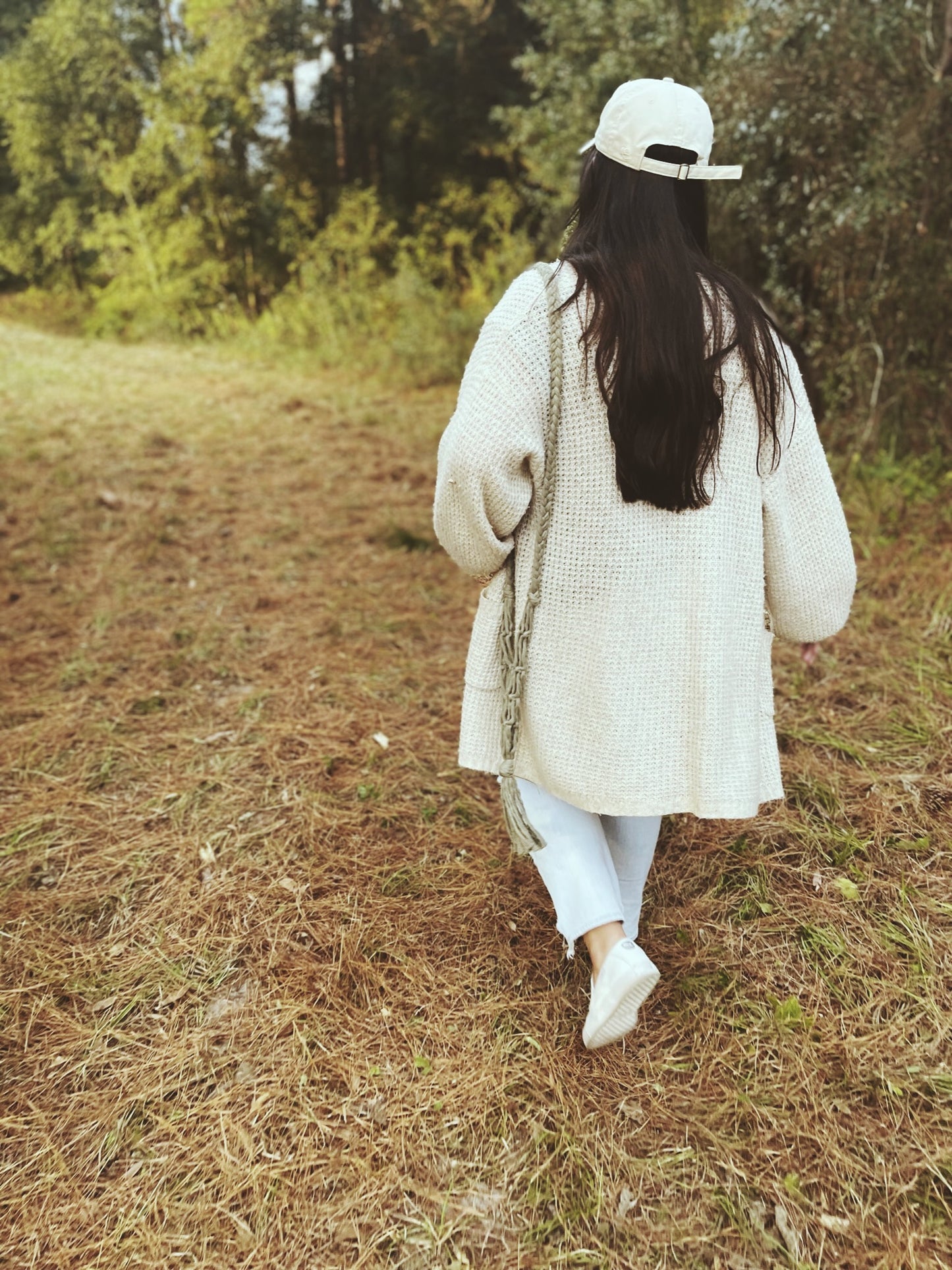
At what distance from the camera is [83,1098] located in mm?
1544

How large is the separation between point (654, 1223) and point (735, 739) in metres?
0.77

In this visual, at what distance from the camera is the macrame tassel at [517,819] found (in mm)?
1584

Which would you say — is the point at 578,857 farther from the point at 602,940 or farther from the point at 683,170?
the point at 683,170

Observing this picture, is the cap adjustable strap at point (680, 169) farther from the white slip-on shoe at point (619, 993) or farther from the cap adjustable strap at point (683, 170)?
the white slip-on shoe at point (619, 993)

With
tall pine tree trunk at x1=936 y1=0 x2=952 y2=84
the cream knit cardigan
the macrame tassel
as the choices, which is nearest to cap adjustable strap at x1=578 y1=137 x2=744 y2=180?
the cream knit cardigan

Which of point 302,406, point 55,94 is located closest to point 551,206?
point 302,406

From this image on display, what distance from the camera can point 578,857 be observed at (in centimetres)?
162

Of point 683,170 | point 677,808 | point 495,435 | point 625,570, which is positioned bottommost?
point 677,808

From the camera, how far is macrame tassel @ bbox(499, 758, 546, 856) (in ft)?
5.20

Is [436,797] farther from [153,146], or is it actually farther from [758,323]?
[153,146]

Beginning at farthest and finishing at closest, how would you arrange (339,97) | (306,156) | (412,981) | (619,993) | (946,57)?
(306,156) < (339,97) < (946,57) < (412,981) < (619,993)

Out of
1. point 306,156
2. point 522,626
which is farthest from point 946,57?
point 306,156

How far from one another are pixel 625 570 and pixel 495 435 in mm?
318

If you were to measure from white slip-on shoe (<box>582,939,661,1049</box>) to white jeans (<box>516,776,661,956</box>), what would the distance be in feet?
0.29
